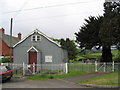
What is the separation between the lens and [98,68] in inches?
865

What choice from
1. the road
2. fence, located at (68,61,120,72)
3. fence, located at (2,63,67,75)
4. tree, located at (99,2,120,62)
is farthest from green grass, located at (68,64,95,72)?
the road

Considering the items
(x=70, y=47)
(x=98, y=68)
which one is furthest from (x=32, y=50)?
(x=70, y=47)

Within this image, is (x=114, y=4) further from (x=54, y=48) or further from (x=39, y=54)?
(x=39, y=54)

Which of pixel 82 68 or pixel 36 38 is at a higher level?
pixel 36 38

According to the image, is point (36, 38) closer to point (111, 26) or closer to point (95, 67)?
point (95, 67)

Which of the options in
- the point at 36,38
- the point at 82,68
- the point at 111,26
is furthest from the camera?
the point at 36,38

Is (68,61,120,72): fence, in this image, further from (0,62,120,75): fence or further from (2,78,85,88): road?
(2,78,85,88): road

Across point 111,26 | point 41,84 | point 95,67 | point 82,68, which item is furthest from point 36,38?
point 41,84

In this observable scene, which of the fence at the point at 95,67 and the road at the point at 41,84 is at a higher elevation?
the fence at the point at 95,67

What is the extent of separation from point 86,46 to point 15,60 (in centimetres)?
1221

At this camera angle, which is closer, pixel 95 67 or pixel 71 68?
pixel 71 68

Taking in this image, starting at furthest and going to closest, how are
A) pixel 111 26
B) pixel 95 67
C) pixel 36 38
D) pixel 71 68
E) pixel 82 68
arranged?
pixel 36 38, pixel 95 67, pixel 82 68, pixel 71 68, pixel 111 26

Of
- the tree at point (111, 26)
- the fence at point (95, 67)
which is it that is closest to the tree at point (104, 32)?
the tree at point (111, 26)

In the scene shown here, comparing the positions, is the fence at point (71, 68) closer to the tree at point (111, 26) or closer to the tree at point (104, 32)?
the tree at point (104, 32)
